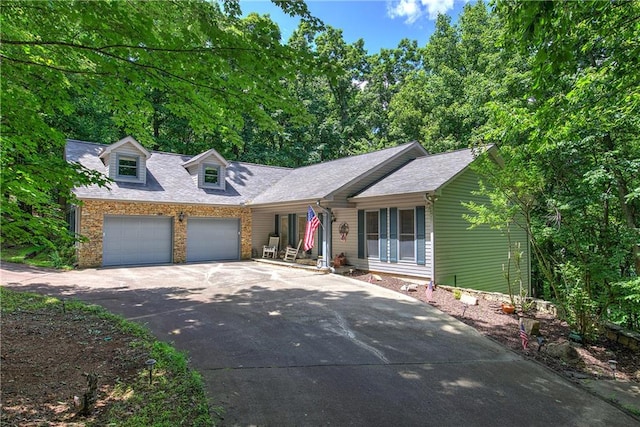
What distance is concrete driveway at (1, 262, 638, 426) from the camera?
3797mm

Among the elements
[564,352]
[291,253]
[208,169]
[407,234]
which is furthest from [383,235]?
[208,169]

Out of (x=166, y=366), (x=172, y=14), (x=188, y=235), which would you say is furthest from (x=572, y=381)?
(x=188, y=235)

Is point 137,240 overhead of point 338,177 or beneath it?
beneath

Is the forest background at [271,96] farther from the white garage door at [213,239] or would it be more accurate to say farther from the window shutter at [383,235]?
the white garage door at [213,239]

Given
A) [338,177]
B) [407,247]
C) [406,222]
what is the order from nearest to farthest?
[407,247], [406,222], [338,177]

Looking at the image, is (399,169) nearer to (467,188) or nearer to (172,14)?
(467,188)

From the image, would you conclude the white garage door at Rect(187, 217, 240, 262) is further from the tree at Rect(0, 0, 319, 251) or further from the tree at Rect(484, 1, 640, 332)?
the tree at Rect(484, 1, 640, 332)

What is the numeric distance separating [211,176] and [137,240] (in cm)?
494

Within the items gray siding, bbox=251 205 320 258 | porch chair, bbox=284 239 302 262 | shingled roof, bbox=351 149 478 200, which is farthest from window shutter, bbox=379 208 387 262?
gray siding, bbox=251 205 320 258

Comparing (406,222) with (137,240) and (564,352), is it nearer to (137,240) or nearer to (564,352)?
(564,352)

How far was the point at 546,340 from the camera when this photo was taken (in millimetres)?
6859

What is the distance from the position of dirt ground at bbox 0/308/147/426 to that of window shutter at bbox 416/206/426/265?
836 cm

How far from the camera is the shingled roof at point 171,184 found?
47.7 feet

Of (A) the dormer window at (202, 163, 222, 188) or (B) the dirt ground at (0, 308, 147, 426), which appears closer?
(B) the dirt ground at (0, 308, 147, 426)
